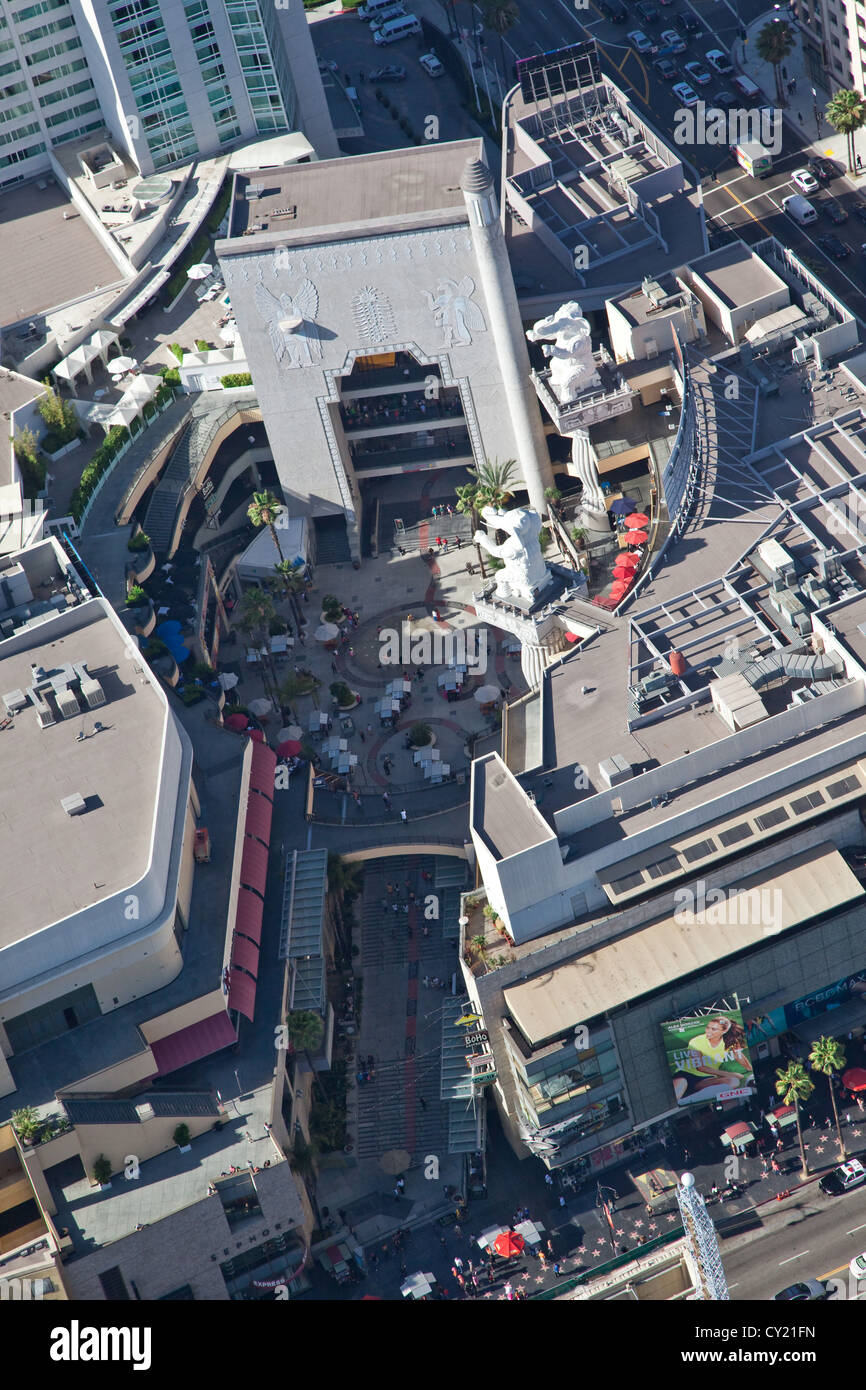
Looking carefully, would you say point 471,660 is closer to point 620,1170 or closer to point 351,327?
point 351,327

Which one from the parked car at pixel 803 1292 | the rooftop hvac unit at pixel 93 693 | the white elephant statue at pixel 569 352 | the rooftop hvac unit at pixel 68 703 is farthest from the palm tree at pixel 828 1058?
the rooftop hvac unit at pixel 68 703

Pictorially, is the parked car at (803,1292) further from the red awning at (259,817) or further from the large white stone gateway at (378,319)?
the large white stone gateway at (378,319)

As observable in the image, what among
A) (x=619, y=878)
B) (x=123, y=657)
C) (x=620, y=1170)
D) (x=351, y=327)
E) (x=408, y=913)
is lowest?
(x=620, y=1170)

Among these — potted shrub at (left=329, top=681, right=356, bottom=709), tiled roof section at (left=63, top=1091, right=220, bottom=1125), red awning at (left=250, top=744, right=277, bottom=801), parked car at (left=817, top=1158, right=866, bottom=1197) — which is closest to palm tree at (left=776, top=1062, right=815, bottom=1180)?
parked car at (left=817, top=1158, right=866, bottom=1197)

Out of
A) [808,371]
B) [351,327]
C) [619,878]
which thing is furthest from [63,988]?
[808,371]

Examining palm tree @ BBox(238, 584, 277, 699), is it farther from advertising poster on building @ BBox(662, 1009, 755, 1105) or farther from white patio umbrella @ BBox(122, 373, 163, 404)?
advertising poster on building @ BBox(662, 1009, 755, 1105)

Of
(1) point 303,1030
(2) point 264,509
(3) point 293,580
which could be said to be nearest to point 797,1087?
(1) point 303,1030
